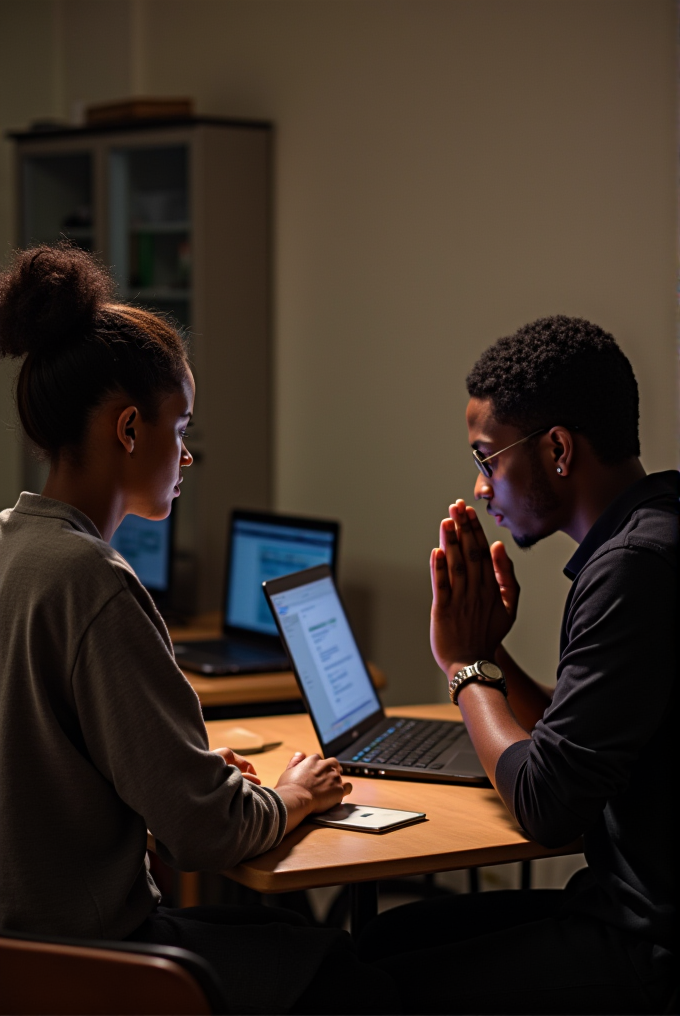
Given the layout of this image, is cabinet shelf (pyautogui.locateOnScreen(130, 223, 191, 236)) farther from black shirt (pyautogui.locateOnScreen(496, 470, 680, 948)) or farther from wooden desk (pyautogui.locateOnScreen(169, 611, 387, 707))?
black shirt (pyautogui.locateOnScreen(496, 470, 680, 948))

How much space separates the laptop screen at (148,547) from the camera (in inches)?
138

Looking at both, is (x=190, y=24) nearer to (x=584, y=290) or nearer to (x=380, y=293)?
(x=380, y=293)

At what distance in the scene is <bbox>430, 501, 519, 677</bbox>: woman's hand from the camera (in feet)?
5.75

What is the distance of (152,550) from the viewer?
3578 millimetres

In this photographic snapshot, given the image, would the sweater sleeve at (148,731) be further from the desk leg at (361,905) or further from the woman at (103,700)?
the desk leg at (361,905)

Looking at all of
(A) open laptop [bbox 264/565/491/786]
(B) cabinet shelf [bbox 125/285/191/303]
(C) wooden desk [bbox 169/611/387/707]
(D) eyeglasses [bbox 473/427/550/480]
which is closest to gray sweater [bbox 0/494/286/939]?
(A) open laptop [bbox 264/565/491/786]

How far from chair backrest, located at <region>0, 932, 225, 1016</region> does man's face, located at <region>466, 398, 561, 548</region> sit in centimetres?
83

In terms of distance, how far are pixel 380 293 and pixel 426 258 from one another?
23cm

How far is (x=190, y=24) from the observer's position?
3957mm

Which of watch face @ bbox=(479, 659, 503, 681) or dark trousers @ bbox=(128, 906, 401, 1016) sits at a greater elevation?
watch face @ bbox=(479, 659, 503, 681)

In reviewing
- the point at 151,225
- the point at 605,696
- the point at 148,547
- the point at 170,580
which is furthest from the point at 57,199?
the point at 605,696

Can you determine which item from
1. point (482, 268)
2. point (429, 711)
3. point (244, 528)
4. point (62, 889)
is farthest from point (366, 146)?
point (62, 889)

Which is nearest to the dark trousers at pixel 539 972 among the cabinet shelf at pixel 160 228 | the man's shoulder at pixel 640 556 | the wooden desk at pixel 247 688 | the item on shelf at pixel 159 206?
the man's shoulder at pixel 640 556

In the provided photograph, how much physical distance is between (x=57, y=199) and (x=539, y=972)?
338 cm
